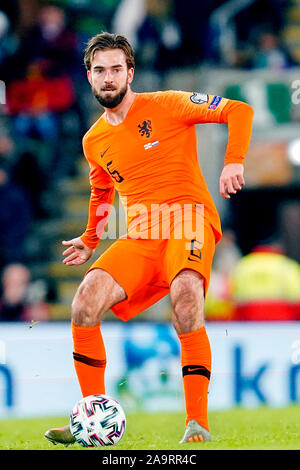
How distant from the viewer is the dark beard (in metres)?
5.70

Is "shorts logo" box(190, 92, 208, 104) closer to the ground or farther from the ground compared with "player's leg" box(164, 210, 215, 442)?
farther from the ground

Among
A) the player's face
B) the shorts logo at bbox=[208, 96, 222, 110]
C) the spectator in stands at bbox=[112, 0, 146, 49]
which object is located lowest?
the shorts logo at bbox=[208, 96, 222, 110]

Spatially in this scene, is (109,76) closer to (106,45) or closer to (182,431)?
(106,45)

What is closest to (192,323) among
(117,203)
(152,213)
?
(152,213)

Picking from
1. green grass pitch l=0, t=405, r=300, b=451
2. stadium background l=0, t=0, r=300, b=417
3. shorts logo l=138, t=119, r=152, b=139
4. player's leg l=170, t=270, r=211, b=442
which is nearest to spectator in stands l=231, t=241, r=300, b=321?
stadium background l=0, t=0, r=300, b=417

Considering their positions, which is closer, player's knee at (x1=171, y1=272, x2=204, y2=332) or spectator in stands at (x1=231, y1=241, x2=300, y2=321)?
player's knee at (x1=171, y1=272, x2=204, y2=332)

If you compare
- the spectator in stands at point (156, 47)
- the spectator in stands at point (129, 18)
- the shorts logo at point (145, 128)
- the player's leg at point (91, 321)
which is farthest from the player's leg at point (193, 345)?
the spectator in stands at point (129, 18)

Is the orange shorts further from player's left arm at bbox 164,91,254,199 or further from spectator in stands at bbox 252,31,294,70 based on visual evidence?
spectator in stands at bbox 252,31,294,70

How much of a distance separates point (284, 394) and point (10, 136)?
14.9 feet

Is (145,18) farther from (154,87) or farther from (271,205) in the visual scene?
(271,205)

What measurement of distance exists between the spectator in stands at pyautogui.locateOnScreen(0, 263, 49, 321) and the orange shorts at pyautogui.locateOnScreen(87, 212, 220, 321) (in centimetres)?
400

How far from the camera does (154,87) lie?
11953 millimetres

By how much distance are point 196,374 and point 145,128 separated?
4.63 feet

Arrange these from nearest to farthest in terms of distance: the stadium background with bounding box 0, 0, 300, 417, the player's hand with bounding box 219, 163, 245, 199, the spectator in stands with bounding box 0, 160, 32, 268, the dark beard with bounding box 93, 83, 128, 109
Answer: the player's hand with bounding box 219, 163, 245, 199, the dark beard with bounding box 93, 83, 128, 109, the stadium background with bounding box 0, 0, 300, 417, the spectator in stands with bounding box 0, 160, 32, 268
